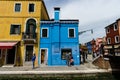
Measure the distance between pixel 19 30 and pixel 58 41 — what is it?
5977 mm

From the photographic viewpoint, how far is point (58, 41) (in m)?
23.3

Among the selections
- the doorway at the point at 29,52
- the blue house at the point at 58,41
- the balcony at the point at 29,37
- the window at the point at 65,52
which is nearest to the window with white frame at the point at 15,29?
the balcony at the point at 29,37

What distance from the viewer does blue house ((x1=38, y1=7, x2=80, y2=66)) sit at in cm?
2319

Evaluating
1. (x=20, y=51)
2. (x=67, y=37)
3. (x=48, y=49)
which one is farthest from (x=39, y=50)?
(x=67, y=37)

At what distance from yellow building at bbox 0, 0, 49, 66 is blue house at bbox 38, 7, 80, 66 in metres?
1.11

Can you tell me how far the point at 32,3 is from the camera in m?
24.3

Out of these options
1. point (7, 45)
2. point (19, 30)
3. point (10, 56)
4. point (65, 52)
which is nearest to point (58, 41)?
point (65, 52)

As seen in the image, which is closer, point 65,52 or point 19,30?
point 65,52

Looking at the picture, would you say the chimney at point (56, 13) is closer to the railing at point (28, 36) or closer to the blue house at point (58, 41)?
the blue house at point (58, 41)

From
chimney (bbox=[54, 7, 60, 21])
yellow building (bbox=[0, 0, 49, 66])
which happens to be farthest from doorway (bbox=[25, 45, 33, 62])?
chimney (bbox=[54, 7, 60, 21])

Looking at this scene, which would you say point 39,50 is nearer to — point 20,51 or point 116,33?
point 20,51

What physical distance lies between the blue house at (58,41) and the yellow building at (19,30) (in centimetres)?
111

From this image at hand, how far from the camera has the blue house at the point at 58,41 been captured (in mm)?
23188

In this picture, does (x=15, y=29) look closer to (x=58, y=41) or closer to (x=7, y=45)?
(x=7, y=45)
